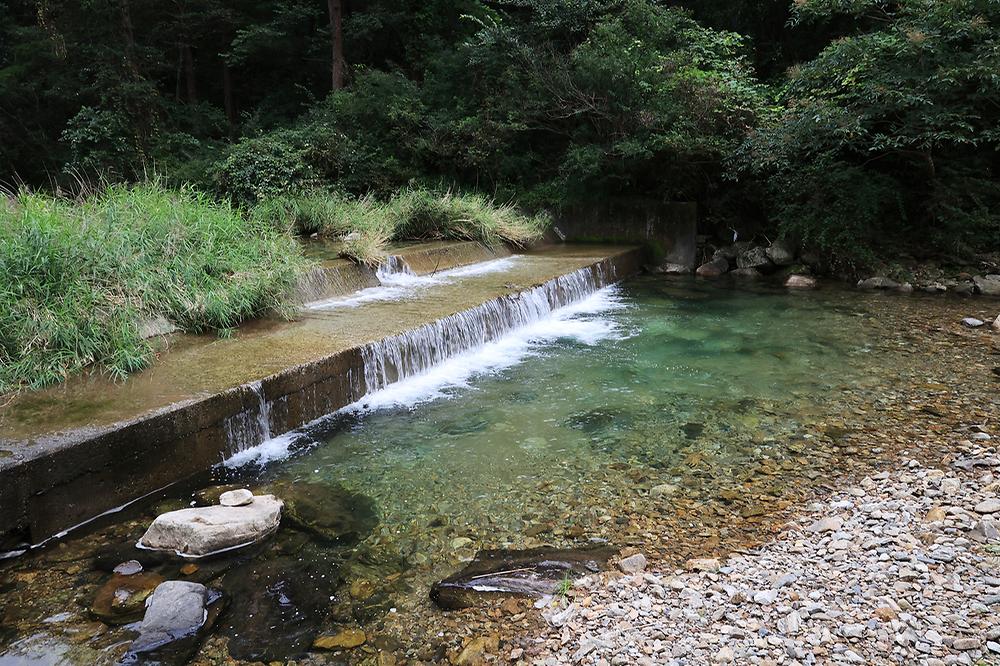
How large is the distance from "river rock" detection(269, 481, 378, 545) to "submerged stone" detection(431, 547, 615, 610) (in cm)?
63

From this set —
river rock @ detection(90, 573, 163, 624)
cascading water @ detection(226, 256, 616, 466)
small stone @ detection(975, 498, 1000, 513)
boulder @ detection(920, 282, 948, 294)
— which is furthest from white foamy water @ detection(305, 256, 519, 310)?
boulder @ detection(920, 282, 948, 294)

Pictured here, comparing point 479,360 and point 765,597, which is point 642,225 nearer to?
point 479,360

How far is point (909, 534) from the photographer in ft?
9.67

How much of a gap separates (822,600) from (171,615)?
2.47 meters

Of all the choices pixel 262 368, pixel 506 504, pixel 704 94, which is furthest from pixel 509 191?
pixel 506 504

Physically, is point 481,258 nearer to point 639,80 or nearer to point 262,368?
point 639,80

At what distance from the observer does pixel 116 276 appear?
4.89 metres

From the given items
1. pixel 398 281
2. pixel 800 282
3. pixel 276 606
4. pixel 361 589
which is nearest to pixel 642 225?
pixel 800 282

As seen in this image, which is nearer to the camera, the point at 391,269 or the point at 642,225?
the point at 391,269

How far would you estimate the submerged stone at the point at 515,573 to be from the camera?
282 centimetres

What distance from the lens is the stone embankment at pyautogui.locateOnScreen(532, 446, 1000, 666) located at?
2236 mm

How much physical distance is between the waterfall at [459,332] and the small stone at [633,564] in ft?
8.76

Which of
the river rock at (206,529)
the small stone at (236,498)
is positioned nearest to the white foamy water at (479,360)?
the small stone at (236,498)

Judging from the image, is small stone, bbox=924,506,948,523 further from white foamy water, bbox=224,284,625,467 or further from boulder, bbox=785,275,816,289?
boulder, bbox=785,275,816,289
